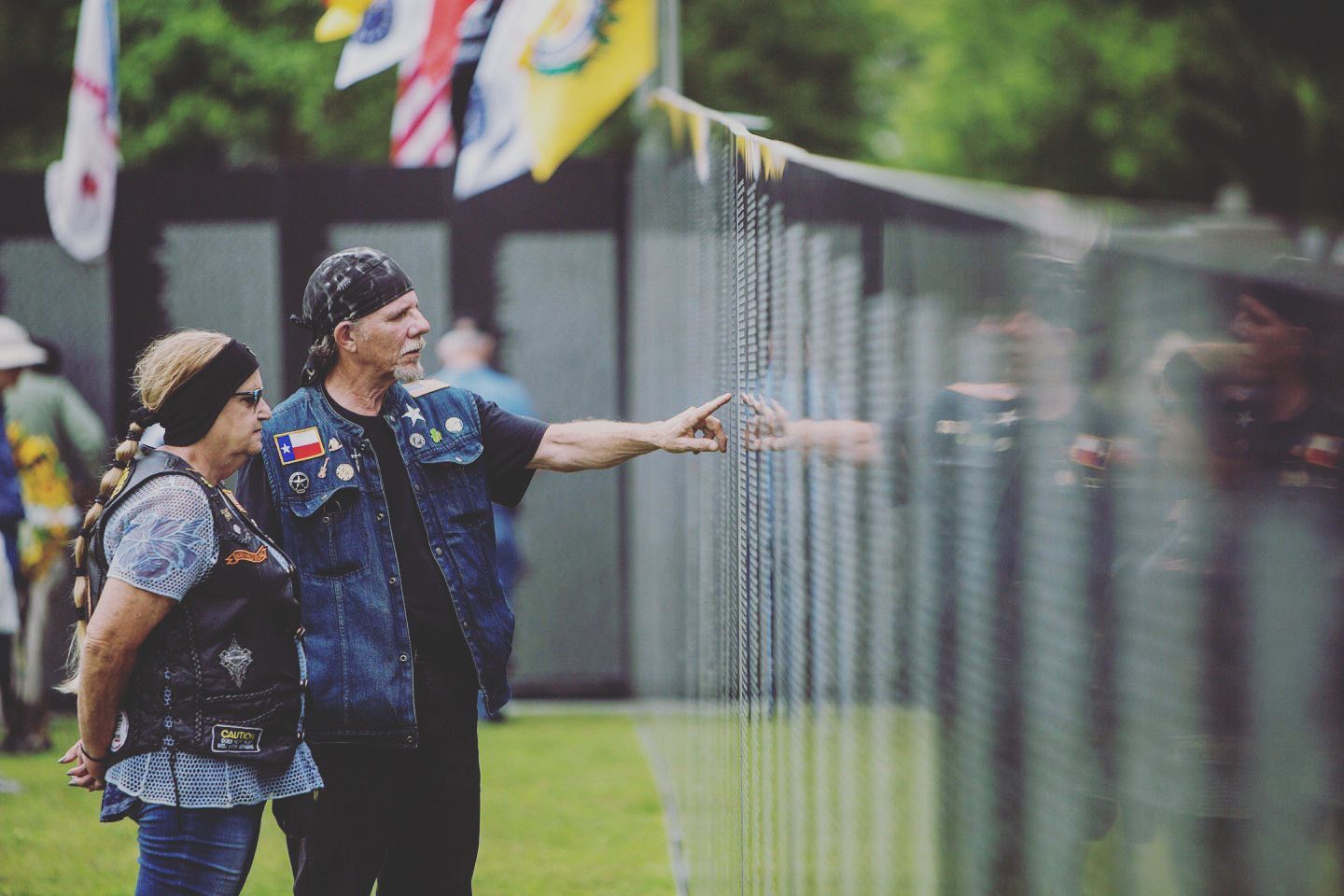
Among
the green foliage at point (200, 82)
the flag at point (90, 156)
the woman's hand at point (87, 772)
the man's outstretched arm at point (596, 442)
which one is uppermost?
the green foliage at point (200, 82)

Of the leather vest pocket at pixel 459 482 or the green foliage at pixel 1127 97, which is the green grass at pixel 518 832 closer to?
the leather vest pocket at pixel 459 482

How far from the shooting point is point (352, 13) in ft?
25.3

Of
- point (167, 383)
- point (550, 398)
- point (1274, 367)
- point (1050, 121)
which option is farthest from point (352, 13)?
point (1050, 121)

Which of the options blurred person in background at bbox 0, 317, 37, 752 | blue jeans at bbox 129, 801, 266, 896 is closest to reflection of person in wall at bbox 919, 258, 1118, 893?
blue jeans at bbox 129, 801, 266, 896

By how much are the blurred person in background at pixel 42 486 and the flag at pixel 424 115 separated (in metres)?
2.19

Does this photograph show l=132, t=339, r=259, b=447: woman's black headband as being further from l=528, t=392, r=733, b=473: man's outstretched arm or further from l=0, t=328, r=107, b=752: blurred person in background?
l=0, t=328, r=107, b=752: blurred person in background

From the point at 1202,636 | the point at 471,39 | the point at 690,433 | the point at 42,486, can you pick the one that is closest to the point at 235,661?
the point at 690,433

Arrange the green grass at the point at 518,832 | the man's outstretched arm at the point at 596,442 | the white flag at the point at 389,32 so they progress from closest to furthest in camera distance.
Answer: the man's outstretched arm at the point at 596,442, the green grass at the point at 518,832, the white flag at the point at 389,32

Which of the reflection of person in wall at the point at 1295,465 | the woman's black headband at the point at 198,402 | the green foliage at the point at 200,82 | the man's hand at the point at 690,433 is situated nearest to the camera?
the reflection of person in wall at the point at 1295,465

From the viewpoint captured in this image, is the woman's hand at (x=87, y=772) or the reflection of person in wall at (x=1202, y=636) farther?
the woman's hand at (x=87, y=772)

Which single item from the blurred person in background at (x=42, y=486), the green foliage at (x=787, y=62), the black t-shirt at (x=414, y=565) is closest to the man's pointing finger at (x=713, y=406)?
the black t-shirt at (x=414, y=565)

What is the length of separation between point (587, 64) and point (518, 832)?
357cm

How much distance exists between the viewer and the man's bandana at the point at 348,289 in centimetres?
390

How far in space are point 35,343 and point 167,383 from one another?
575cm
